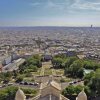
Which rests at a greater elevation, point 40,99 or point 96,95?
point 40,99

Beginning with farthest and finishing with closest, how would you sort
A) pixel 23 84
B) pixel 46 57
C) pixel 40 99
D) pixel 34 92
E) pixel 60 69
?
pixel 46 57, pixel 60 69, pixel 23 84, pixel 34 92, pixel 40 99

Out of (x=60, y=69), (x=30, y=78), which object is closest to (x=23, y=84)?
(x=30, y=78)

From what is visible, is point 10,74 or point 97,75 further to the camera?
point 10,74

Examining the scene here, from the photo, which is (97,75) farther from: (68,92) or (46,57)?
(46,57)

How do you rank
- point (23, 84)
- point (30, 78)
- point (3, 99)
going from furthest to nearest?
point (30, 78)
point (23, 84)
point (3, 99)

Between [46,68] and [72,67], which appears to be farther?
[46,68]

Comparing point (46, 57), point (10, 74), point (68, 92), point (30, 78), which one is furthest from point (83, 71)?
point (46, 57)

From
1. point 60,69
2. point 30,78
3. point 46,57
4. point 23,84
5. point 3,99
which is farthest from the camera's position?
point 46,57

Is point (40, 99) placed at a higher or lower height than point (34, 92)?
higher

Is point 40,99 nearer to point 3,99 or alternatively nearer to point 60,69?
point 3,99
